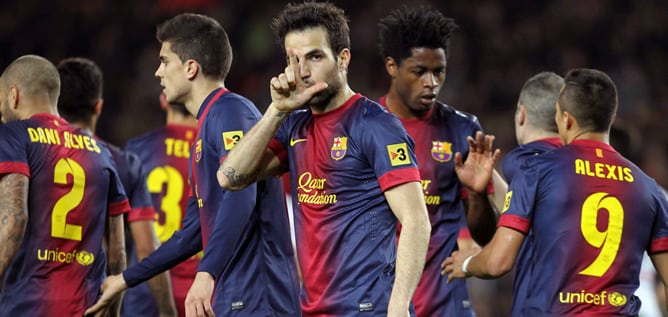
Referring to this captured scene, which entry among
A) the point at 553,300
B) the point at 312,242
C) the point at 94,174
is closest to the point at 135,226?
the point at 94,174

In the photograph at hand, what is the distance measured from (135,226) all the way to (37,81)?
5.09 ft

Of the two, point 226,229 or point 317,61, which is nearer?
point 317,61

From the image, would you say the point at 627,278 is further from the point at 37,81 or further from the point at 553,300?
the point at 37,81

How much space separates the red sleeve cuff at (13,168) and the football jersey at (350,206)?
5.49ft

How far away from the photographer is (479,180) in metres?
6.71

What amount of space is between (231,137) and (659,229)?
239 centimetres

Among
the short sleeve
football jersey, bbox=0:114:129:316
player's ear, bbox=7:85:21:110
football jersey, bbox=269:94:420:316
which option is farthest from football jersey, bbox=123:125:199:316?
the short sleeve

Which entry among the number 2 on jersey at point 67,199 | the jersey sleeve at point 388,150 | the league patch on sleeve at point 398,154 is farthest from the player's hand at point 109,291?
the league patch on sleeve at point 398,154

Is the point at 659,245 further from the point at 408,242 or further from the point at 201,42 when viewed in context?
the point at 201,42

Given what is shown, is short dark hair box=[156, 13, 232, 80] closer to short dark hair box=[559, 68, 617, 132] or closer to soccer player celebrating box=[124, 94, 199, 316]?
short dark hair box=[559, 68, 617, 132]

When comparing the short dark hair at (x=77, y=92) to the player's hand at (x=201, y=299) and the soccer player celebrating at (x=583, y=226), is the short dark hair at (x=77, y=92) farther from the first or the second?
the soccer player celebrating at (x=583, y=226)

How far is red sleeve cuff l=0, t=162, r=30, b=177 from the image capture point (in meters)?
6.12

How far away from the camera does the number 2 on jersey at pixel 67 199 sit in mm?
6363

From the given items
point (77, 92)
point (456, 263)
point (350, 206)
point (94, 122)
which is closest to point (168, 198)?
point (94, 122)
